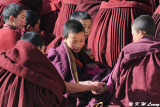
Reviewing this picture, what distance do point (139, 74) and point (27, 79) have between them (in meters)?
0.86

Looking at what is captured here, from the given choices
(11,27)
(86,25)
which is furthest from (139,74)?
(11,27)

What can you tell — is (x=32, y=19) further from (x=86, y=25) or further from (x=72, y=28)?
(x=72, y=28)

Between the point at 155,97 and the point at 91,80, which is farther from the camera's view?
the point at 91,80

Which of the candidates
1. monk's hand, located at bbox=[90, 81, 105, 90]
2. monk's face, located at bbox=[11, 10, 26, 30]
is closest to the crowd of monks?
monk's hand, located at bbox=[90, 81, 105, 90]

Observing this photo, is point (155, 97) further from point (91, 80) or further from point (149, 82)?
point (91, 80)

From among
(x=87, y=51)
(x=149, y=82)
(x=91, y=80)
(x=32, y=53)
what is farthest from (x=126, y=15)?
(x=32, y=53)

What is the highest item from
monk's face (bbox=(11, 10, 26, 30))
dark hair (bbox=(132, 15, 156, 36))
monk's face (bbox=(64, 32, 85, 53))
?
monk's face (bbox=(11, 10, 26, 30))

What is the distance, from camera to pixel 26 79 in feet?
9.07

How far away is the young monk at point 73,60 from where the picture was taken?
3.27m

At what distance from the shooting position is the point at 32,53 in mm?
2793

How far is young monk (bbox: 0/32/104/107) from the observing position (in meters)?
2.75

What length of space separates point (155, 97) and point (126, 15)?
50.6 inches

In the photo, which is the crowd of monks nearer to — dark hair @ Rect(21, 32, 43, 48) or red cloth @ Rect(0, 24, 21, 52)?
red cloth @ Rect(0, 24, 21, 52)

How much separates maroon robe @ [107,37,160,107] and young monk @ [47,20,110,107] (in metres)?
0.37
